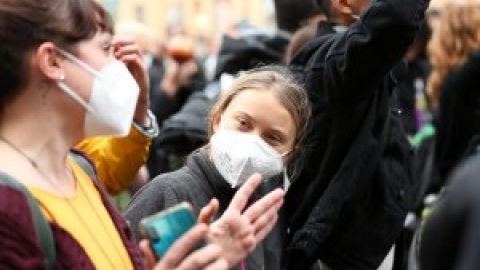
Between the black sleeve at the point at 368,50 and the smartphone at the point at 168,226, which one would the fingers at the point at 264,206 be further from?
the black sleeve at the point at 368,50

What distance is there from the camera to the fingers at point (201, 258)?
2.06 meters

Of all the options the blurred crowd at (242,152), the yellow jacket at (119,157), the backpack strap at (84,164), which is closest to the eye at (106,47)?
the blurred crowd at (242,152)

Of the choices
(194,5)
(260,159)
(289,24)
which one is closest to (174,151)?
(289,24)

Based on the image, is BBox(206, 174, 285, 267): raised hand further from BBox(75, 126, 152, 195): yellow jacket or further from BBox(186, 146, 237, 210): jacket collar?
BBox(75, 126, 152, 195): yellow jacket

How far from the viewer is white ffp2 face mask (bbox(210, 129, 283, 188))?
9.53 feet

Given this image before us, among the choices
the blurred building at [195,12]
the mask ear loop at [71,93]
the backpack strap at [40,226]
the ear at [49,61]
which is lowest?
the blurred building at [195,12]

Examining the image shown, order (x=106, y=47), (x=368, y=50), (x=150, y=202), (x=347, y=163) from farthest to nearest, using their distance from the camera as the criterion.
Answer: (x=347, y=163) → (x=368, y=50) → (x=150, y=202) → (x=106, y=47)

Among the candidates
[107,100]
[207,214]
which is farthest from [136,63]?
[207,214]

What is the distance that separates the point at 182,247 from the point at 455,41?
4355 mm

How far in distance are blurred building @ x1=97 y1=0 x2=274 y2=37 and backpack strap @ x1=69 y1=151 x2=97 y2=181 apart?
95.8 feet

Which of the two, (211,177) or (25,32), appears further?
(211,177)

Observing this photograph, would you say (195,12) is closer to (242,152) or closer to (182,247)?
(242,152)

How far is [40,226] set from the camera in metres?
1.98

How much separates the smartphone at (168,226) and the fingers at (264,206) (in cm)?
22
